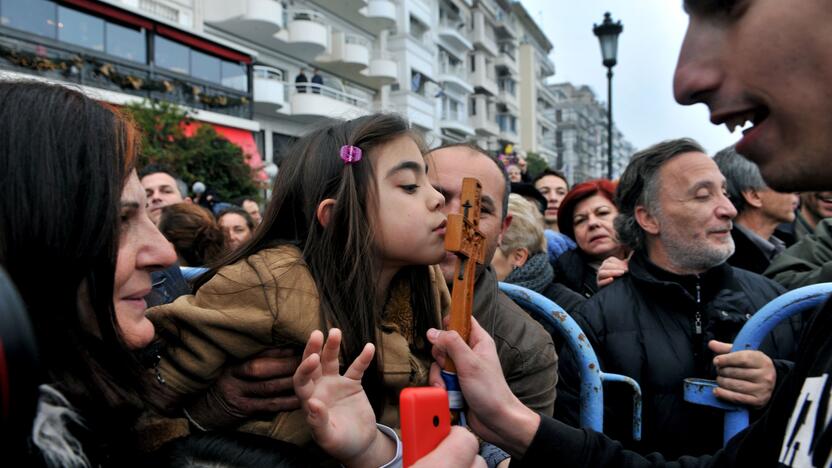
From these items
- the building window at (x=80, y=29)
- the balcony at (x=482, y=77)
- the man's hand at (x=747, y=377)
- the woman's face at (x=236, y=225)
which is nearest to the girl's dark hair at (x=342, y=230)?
the man's hand at (x=747, y=377)

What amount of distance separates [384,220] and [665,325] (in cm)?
148

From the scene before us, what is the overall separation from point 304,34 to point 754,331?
2300 centimetres

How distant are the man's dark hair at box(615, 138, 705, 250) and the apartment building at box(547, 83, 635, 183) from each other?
7132cm

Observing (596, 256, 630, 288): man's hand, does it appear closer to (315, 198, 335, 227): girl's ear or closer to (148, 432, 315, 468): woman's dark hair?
(315, 198, 335, 227): girl's ear

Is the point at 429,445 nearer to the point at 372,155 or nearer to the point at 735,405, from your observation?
the point at 372,155

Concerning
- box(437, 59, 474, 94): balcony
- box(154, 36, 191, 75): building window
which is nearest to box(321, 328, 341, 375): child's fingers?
box(154, 36, 191, 75): building window

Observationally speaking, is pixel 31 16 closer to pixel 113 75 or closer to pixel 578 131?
pixel 113 75

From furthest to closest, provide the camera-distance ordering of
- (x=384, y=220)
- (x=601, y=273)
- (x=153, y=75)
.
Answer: (x=153, y=75)
(x=601, y=273)
(x=384, y=220)

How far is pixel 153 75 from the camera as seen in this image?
58.4 feet

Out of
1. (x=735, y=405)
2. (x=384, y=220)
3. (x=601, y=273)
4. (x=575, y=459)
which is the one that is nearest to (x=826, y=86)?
(x=575, y=459)

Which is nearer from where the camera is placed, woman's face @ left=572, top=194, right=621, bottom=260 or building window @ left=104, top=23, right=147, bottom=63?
woman's face @ left=572, top=194, right=621, bottom=260

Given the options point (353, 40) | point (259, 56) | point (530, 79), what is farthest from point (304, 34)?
point (530, 79)

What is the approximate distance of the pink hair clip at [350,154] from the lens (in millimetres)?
1989

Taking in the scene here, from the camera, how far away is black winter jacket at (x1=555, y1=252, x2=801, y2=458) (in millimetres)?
2576
